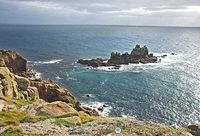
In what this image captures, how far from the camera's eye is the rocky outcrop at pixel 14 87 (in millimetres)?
40194

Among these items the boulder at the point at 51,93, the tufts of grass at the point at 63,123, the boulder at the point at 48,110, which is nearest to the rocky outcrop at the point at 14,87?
the boulder at the point at 48,110

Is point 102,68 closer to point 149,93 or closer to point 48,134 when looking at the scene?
point 149,93

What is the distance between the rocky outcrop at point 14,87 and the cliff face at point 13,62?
44382 millimetres

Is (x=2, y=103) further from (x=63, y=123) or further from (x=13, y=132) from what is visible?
(x=63, y=123)

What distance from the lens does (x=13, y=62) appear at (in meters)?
93.6

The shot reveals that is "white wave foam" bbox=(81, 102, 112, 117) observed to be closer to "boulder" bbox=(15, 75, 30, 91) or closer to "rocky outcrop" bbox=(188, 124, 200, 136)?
"boulder" bbox=(15, 75, 30, 91)

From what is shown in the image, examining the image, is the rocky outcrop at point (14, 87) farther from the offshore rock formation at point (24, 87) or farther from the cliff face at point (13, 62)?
the cliff face at point (13, 62)

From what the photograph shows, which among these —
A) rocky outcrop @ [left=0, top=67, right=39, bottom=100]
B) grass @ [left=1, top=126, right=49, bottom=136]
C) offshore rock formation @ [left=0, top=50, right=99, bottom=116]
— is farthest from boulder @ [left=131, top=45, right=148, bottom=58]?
grass @ [left=1, top=126, right=49, bottom=136]

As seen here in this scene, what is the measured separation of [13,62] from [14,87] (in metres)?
57.9

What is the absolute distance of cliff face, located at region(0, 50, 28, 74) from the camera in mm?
88125

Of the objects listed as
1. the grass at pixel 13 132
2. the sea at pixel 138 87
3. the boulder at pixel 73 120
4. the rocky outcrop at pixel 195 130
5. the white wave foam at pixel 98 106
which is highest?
the grass at pixel 13 132

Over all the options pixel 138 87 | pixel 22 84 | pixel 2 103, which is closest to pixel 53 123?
pixel 2 103

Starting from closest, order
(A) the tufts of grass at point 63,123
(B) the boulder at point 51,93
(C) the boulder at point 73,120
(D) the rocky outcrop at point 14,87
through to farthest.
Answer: (A) the tufts of grass at point 63,123
(C) the boulder at point 73,120
(D) the rocky outcrop at point 14,87
(B) the boulder at point 51,93

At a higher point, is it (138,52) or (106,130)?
(138,52)
